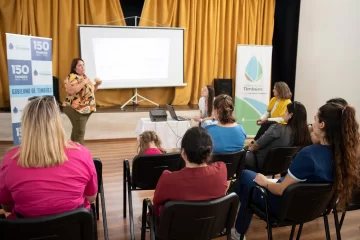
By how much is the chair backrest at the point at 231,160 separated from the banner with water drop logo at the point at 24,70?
2.55m

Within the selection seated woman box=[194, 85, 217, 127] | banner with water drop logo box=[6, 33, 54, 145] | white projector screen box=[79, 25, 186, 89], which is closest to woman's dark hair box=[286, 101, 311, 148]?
seated woman box=[194, 85, 217, 127]

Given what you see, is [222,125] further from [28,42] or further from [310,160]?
[28,42]

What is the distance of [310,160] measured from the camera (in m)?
1.77

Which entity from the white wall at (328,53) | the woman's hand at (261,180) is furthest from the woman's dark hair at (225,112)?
the white wall at (328,53)

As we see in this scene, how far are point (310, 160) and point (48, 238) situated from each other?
1384mm

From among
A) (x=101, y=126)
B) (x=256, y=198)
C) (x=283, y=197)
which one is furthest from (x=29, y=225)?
(x=101, y=126)

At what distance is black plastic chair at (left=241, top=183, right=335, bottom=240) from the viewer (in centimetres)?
175

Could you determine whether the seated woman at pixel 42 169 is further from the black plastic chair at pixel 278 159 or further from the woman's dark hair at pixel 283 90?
the woman's dark hair at pixel 283 90

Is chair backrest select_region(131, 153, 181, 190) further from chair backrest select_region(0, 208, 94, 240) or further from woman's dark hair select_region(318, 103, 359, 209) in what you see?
woman's dark hair select_region(318, 103, 359, 209)

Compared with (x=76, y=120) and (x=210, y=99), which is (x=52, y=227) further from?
(x=210, y=99)

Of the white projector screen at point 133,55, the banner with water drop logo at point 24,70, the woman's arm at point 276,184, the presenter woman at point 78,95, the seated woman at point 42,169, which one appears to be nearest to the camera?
the seated woman at point 42,169

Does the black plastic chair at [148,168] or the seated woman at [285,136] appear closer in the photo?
the black plastic chair at [148,168]

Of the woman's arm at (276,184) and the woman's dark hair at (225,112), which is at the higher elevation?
the woman's dark hair at (225,112)

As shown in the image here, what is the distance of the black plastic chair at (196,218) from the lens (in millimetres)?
1487
